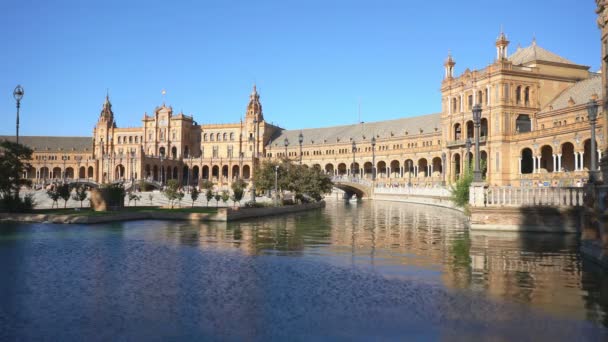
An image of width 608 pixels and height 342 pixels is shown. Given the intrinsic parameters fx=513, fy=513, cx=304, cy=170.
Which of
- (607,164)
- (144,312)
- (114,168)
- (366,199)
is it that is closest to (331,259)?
(144,312)

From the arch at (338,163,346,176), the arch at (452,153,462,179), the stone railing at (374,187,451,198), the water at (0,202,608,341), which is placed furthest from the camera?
the arch at (338,163,346,176)

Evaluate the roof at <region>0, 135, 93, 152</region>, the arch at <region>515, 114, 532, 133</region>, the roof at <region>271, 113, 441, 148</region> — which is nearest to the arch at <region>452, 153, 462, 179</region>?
the arch at <region>515, 114, 532, 133</region>

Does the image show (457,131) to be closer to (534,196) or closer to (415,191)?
(415,191)

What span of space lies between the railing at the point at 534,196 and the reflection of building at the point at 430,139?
63.5 ft

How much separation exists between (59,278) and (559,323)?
12.2 meters

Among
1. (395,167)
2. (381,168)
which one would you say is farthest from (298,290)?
(381,168)

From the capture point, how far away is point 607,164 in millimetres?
15938

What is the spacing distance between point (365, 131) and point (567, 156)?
185ft

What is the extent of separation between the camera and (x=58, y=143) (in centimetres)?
14112

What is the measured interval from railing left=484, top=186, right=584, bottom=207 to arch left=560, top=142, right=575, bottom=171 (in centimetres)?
3902

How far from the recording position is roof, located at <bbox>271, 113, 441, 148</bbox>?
3925 inches

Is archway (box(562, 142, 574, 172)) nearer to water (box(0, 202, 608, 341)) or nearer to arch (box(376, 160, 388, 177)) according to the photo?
water (box(0, 202, 608, 341))

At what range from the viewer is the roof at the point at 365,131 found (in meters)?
99.7

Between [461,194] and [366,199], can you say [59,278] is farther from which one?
[366,199]
